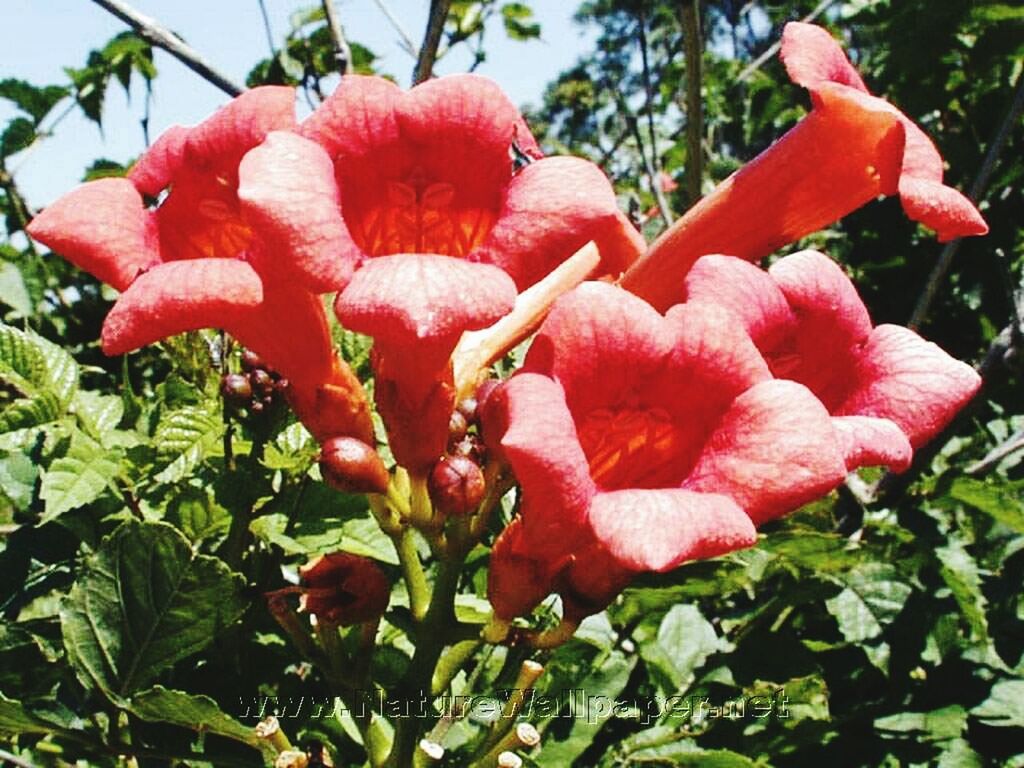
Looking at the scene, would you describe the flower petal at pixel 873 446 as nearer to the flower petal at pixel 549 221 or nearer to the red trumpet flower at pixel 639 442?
the red trumpet flower at pixel 639 442

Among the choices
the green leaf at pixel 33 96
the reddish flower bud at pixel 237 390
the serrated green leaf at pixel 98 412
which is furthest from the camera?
the green leaf at pixel 33 96

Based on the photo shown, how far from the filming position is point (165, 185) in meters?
1.77

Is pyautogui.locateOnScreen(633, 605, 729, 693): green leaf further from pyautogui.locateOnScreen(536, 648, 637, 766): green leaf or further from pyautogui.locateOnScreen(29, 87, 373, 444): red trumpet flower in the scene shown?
pyautogui.locateOnScreen(29, 87, 373, 444): red trumpet flower

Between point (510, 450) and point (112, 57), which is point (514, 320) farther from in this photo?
point (112, 57)

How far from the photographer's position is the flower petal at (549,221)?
4.80ft

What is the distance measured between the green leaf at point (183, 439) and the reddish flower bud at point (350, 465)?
0.62 metres

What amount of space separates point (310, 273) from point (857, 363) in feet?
3.84

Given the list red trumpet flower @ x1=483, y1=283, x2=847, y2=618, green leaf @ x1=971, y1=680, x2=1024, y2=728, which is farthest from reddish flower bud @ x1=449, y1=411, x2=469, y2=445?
green leaf @ x1=971, y1=680, x2=1024, y2=728

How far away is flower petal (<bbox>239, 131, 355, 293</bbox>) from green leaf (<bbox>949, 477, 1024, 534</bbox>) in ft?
7.23

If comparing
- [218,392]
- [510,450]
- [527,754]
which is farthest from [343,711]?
[510,450]

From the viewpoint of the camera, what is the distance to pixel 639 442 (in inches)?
70.7

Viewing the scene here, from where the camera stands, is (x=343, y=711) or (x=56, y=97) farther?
(x=56, y=97)

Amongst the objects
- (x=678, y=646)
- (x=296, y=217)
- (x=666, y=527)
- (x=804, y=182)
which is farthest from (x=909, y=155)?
(x=678, y=646)

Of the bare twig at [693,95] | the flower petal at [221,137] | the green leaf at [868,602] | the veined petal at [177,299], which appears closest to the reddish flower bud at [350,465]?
the veined petal at [177,299]
